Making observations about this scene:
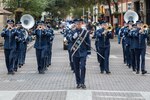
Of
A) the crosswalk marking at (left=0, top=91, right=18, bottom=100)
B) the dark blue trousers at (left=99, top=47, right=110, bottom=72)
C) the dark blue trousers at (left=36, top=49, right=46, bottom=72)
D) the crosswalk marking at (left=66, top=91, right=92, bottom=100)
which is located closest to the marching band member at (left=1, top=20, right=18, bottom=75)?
the dark blue trousers at (left=36, top=49, right=46, bottom=72)

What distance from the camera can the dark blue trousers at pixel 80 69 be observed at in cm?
1368

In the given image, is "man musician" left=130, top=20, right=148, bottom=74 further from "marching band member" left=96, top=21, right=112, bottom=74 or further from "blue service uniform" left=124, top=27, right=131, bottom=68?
"blue service uniform" left=124, top=27, right=131, bottom=68

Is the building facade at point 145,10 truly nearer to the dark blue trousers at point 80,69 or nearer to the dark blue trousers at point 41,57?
the dark blue trousers at point 41,57

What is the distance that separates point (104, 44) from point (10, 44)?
3382 mm

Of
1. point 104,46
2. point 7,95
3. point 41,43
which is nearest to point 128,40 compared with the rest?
point 104,46

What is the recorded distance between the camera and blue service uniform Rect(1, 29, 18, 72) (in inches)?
695

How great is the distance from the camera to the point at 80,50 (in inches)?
546

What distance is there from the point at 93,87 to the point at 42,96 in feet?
7.15

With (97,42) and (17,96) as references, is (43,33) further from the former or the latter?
(17,96)

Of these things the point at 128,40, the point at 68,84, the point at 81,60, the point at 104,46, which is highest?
the point at 128,40

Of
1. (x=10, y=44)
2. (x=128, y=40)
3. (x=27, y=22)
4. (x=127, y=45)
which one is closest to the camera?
(x=10, y=44)

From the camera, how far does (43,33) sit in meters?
17.9

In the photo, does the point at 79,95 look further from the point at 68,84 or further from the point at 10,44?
the point at 10,44

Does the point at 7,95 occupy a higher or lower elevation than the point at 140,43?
lower
